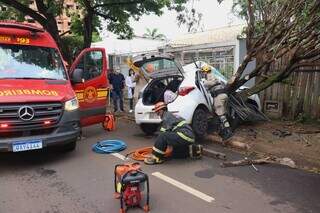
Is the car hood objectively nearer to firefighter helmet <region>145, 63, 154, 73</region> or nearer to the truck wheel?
the truck wheel

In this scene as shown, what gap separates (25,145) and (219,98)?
450 centimetres

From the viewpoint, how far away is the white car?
890cm

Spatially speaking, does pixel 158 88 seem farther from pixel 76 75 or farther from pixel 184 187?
pixel 184 187

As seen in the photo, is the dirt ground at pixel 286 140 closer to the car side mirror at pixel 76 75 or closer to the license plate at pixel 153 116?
the license plate at pixel 153 116

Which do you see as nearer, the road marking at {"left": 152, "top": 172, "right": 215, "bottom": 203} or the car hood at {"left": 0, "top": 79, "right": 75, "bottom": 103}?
the road marking at {"left": 152, "top": 172, "right": 215, "bottom": 203}

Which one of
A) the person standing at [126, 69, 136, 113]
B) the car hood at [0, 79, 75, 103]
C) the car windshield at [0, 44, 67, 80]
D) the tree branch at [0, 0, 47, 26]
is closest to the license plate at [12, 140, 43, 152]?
the car hood at [0, 79, 75, 103]

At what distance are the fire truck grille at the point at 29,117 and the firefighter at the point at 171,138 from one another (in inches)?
74.4

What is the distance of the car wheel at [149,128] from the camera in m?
10.1

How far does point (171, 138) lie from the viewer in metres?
7.29

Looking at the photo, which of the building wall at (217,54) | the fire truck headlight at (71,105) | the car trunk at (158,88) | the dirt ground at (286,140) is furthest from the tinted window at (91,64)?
the building wall at (217,54)

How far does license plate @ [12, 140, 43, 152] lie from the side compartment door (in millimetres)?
2159

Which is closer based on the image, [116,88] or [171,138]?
[171,138]

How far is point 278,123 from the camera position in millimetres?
10609

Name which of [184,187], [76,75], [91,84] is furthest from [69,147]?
[184,187]
